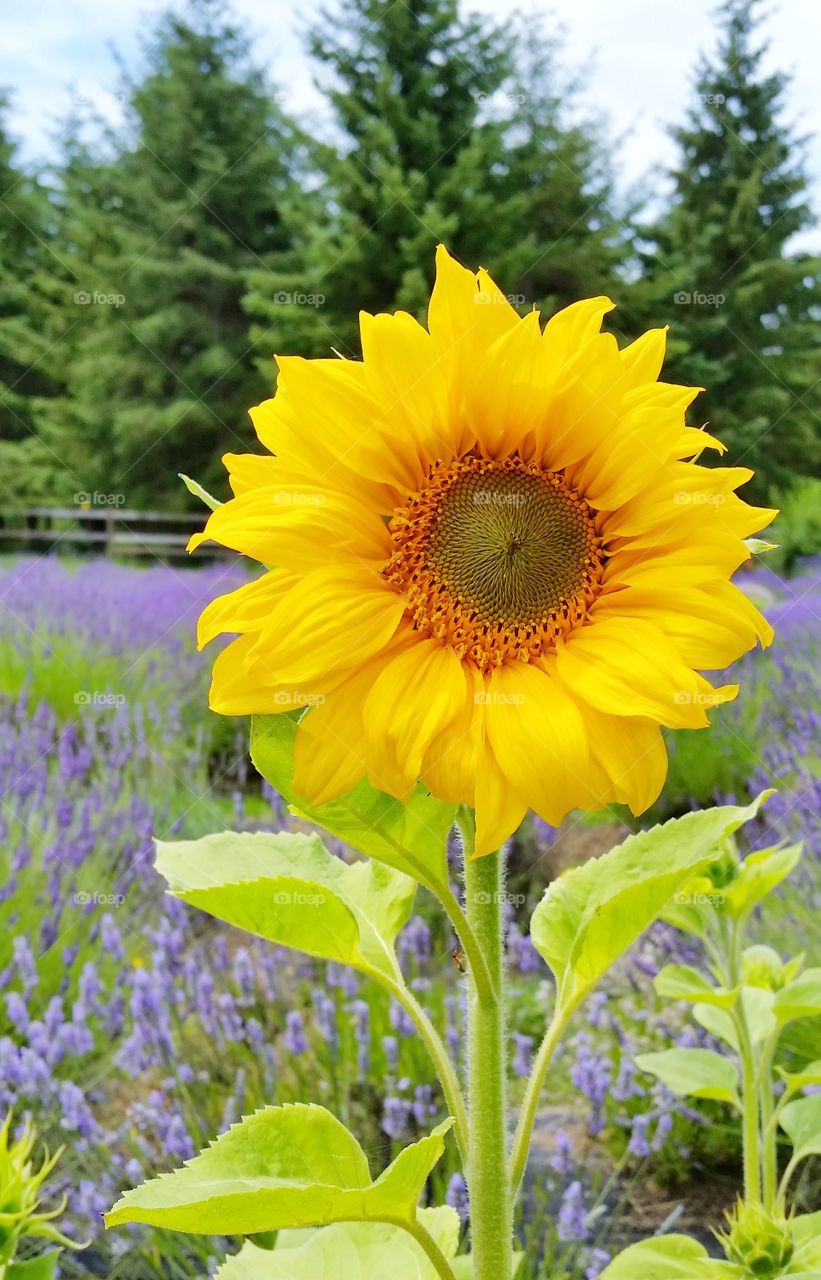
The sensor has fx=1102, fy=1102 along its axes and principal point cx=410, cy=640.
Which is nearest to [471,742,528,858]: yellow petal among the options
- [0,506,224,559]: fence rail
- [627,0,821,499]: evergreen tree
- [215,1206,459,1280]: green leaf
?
[215,1206,459,1280]: green leaf

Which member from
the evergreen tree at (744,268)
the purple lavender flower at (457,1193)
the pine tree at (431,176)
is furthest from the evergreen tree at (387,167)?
the purple lavender flower at (457,1193)

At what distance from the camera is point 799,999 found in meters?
0.90

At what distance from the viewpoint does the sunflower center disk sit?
58cm

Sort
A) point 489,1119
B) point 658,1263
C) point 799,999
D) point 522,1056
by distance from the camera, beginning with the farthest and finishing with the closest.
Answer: point 522,1056
point 799,999
point 658,1263
point 489,1119

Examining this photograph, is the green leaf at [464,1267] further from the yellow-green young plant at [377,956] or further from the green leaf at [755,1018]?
the green leaf at [755,1018]

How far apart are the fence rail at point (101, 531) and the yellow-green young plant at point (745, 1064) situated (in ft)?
15.5

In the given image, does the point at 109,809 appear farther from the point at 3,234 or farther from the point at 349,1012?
the point at 3,234

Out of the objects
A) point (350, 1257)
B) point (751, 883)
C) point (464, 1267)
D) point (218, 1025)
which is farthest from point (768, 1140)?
point (218, 1025)

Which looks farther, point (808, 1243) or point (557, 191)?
point (557, 191)

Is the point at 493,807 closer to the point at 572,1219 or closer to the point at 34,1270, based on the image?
the point at 34,1270

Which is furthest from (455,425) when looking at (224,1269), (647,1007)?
(647,1007)

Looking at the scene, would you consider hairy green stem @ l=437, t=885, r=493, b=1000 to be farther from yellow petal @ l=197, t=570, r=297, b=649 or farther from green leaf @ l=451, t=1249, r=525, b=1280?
green leaf @ l=451, t=1249, r=525, b=1280

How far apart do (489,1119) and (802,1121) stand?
1.75 ft

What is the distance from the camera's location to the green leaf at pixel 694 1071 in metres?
0.99
